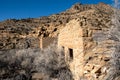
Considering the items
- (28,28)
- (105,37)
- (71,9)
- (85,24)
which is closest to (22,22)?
(28,28)

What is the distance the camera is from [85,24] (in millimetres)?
10289

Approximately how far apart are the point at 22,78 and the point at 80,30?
5.30m

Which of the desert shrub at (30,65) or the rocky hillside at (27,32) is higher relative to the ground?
the rocky hillside at (27,32)

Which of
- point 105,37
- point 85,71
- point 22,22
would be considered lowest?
point 85,71

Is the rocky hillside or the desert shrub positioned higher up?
the rocky hillside

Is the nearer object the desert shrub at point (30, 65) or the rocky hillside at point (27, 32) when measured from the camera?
the desert shrub at point (30, 65)

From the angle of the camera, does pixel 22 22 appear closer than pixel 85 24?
No

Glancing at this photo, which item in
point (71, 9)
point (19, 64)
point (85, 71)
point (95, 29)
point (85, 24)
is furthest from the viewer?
point (71, 9)

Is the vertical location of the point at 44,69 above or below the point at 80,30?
below

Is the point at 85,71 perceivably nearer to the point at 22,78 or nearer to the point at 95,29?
the point at 95,29

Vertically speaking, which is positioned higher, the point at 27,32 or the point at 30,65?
the point at 27,32

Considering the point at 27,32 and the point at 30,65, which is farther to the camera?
the point at 27,32

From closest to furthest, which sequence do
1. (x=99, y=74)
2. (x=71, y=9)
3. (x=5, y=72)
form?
(x=99, y=74)
(x=5, y=72)
(x=71, y=9)

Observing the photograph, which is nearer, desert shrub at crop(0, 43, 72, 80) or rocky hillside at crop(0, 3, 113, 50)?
desert shrub at crop(0, 43, 72, 80)
